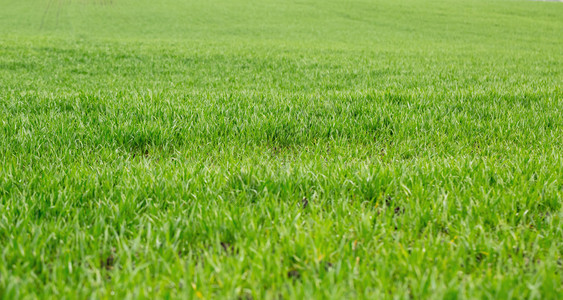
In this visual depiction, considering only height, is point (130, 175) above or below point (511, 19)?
below

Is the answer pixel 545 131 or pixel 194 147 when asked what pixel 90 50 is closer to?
pixel 194 147

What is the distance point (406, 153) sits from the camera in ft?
11.1

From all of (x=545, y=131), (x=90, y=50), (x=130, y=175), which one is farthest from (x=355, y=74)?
(x=90, y=50)

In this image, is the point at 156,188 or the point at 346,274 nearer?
the point at 346,274

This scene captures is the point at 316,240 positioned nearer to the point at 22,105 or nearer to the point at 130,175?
the point at 130,175

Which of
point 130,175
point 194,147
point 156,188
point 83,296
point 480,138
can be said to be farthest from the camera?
point 480,138

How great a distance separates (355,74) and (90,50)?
10.1 meters

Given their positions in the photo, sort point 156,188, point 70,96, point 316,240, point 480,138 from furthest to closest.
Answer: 1. point 70,96
2. point 480,138
3. point 156,188
4. point 316,240

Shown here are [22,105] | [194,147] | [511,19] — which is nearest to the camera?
[194,147]

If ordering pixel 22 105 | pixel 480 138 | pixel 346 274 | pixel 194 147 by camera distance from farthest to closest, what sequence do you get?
pixel 22 105 → pixel 480 138 → pixel 194 147 → pixel 346 274

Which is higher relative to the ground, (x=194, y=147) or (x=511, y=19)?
(x=511, y=19)

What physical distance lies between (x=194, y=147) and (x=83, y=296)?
6.82 feet

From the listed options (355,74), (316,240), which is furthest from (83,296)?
(355,74)

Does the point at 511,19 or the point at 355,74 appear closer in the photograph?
the point at 355,74
